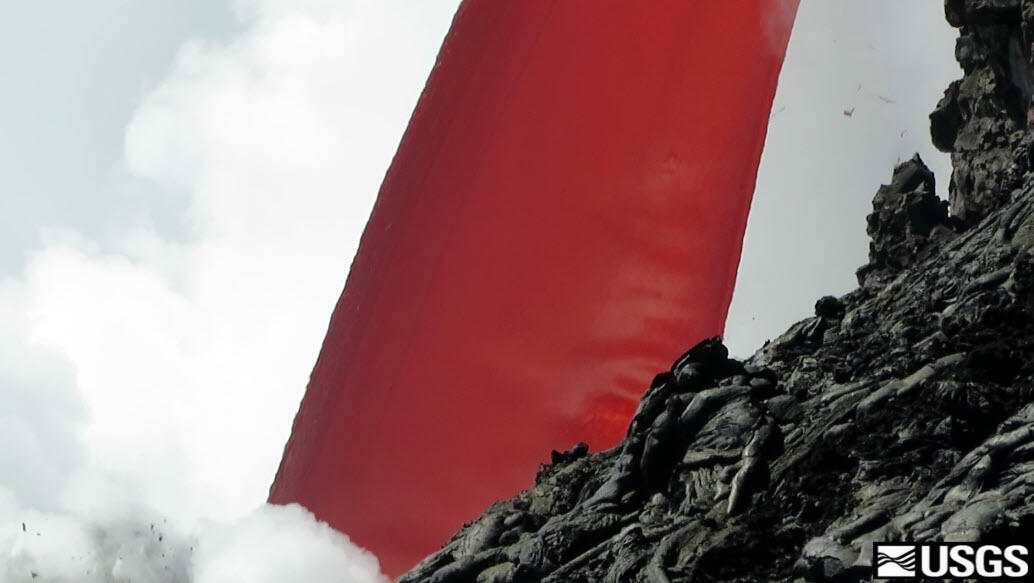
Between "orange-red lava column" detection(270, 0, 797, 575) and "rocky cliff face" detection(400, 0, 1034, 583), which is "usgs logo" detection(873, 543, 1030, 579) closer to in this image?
"rocky cliff face" detection(400, 0, 1034, 583)

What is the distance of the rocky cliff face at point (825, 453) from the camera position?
570 inches

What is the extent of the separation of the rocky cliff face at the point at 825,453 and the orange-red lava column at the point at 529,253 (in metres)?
4.84

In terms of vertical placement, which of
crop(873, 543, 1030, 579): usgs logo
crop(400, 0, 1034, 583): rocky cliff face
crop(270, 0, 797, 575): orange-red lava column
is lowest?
crop(873, 543, 1030, 579): usgs logo

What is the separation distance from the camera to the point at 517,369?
84.8 ft

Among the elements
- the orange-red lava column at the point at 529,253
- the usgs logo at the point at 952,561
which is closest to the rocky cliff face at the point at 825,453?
the usgs logo at the point at 952,561

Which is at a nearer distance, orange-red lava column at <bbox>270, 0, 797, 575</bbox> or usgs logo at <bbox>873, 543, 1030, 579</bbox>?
usgs logo at <bbox>873, 543, 1030, 579</bbox>

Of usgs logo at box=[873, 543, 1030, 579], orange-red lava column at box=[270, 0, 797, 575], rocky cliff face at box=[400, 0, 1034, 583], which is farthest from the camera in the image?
orange-red lava column at box=[270, 0, 797, 575]

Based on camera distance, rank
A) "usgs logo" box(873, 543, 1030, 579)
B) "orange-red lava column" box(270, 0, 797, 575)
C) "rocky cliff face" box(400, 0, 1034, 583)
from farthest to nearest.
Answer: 1. "orange-red lava column" box(270, 0, 797, 575)
2. "rocky cliff face" box(400, 0, 1034, 583)
3. "usgs logo" box(873, 543, 1030, 579)

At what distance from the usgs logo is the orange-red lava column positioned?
37.3ft

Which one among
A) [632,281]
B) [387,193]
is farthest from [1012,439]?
[387,193]

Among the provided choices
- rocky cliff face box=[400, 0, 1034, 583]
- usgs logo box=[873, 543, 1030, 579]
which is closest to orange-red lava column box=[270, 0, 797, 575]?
rocky cliff face box=[400, 0, 1034, 583]

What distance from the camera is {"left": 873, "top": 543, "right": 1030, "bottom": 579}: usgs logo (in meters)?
12.7

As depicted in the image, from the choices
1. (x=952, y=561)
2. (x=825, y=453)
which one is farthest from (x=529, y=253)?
(x=952, y=561)

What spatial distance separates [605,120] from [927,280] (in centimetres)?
1051
